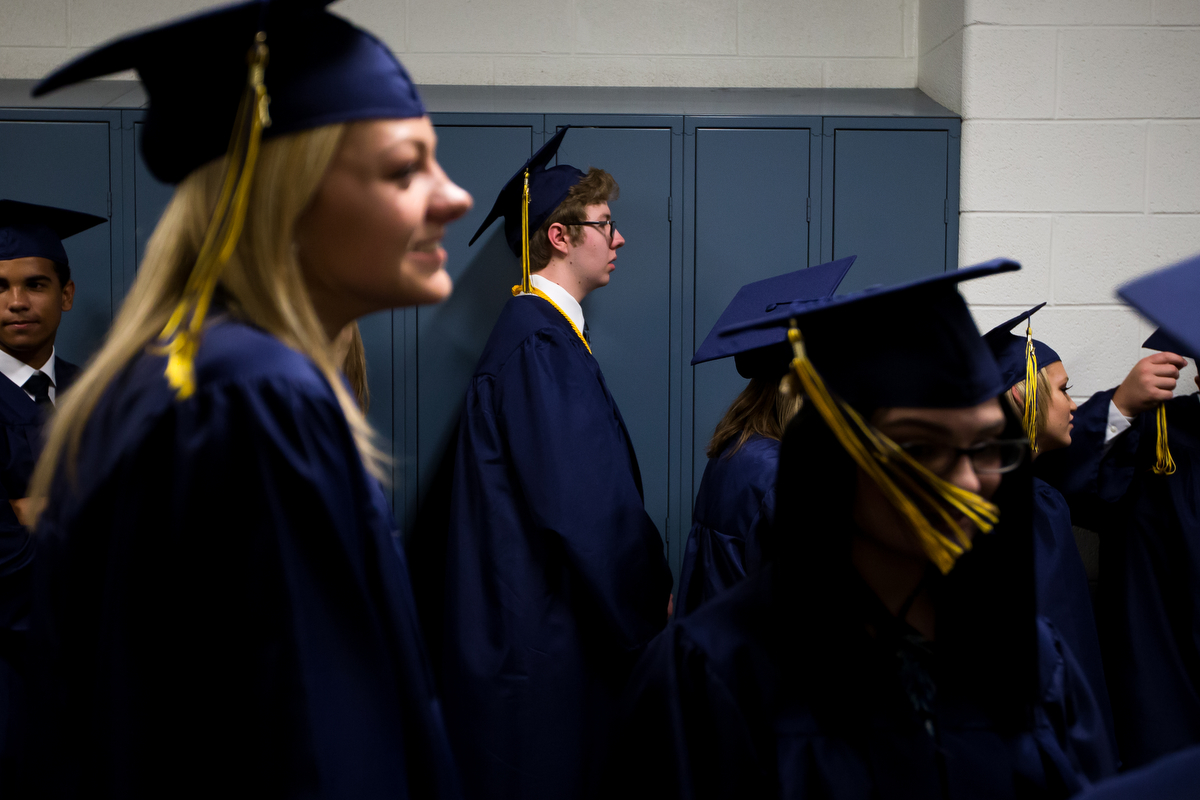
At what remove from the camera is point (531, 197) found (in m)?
2.54

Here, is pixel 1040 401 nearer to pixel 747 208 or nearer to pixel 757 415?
pixel 757 415

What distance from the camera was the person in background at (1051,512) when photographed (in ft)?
7.37

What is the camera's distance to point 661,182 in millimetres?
2834

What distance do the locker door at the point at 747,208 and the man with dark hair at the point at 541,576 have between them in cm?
73

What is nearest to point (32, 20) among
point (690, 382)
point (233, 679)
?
point (690, 382)

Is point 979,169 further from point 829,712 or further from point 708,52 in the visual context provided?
point 829,712

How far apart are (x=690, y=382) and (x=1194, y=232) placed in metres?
1.78

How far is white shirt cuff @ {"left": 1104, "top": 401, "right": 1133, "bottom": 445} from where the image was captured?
8.34ft

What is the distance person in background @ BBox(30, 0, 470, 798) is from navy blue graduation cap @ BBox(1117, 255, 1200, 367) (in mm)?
635

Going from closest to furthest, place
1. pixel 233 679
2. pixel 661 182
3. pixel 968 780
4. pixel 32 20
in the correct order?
pixel 233 679 → pixel 968 780 → pixel 661 182 → pixel 32 20

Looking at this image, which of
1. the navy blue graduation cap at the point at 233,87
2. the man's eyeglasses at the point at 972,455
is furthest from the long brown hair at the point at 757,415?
the navy blue graduation cap at the point at 233,87

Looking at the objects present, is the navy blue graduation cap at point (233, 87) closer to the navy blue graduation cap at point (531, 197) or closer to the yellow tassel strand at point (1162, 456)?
the navy blue graduation cap at point (531, 197)

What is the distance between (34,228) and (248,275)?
195 cm

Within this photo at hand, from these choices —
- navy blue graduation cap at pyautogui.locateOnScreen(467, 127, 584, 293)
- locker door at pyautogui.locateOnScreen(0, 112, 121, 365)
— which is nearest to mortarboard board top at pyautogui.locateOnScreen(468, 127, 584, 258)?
navy blue graduation cap at pyautogui.locateOnScreen(467, 127, 584, 293)
